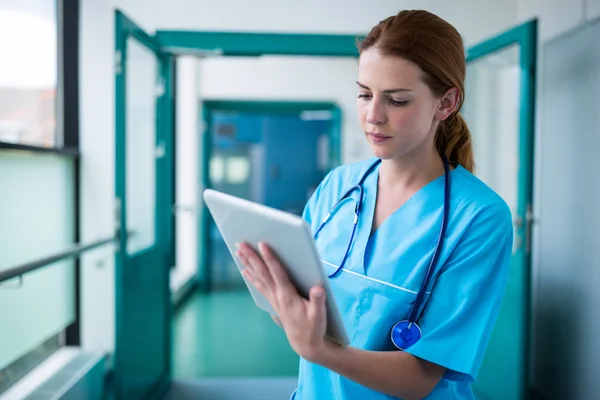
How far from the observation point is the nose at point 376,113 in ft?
2.55

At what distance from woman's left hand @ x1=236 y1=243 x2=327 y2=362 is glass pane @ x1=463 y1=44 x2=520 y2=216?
1961mm

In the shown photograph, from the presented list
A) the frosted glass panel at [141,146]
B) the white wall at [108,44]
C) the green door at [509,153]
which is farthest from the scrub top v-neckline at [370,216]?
the white wall at [108,44]

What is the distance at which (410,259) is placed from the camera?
829 millimetres

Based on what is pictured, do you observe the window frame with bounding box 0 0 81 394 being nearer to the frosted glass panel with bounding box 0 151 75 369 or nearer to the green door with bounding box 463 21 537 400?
the frosted glass panel with bounding box 0 151 75 369

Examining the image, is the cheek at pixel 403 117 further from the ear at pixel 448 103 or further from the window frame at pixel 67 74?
the window frame at pixel 67 74

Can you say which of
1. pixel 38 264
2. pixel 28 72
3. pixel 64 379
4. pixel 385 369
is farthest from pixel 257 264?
pixel 28 72

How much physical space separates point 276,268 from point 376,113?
0.29 metres

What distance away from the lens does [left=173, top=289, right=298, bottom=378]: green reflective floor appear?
286cm

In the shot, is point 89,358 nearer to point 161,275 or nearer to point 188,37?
point 161,275

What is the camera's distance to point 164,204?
2518mm

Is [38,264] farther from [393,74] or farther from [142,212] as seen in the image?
[393,74]

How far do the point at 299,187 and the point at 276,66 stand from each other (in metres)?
3.27

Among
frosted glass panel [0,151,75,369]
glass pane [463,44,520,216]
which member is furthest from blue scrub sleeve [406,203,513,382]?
glass pane [463,44,520,216]

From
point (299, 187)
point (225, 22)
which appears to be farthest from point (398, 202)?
point (299, 187)
